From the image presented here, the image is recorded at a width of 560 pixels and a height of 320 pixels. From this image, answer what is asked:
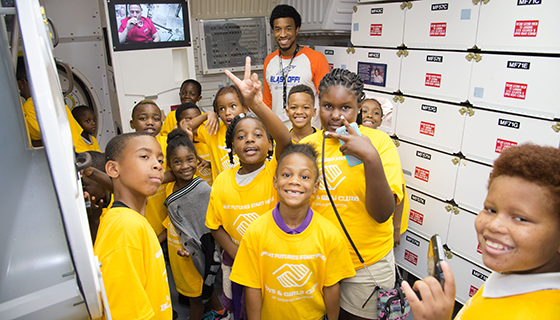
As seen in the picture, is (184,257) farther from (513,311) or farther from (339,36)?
(339,36)

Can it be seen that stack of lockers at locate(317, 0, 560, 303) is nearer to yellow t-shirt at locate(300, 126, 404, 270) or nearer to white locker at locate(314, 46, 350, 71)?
white locker at locate(314, 46, 350, 71)

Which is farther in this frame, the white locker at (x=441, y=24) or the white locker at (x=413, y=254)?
the white locker at (x=413, y=254)

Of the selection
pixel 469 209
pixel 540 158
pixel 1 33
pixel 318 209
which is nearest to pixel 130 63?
pixel 1 33

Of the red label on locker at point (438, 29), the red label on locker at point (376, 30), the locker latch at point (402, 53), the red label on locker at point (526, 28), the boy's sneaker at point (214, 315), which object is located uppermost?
the red label on locker at point (376, 30)

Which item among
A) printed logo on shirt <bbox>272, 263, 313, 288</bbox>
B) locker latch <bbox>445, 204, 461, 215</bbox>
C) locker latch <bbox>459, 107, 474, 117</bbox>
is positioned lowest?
locker latch <bbox>445, 204, 461, 215</bbox>

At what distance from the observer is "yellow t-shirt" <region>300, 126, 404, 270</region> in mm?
1788

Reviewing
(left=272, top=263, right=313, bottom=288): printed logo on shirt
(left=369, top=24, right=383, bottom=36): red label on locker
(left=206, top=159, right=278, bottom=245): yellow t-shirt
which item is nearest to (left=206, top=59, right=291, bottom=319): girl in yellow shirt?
(left=206, top=159, right=278, bottom=245): yellow t-shirt

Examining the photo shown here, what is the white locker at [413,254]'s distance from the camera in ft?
11.0

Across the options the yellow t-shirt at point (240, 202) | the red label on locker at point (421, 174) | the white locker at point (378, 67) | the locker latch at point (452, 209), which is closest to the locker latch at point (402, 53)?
the white locker at point (378, 67)

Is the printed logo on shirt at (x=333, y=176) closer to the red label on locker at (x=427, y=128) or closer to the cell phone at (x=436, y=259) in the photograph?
the cell phone at (x=436, y=259)

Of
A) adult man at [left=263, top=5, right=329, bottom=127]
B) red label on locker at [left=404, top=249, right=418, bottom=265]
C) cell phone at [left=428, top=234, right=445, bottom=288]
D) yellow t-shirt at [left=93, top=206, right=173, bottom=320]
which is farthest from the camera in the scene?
adult man at [left=263, top=5, right=329, bottom=127]

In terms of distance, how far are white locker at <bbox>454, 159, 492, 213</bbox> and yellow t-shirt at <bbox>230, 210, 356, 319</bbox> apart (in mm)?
1565

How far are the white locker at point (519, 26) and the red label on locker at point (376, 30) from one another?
96 centimetres

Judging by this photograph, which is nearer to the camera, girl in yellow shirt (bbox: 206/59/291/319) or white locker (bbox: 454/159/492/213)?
girl in yellow shirt (bbox: 206/59/291/319)
